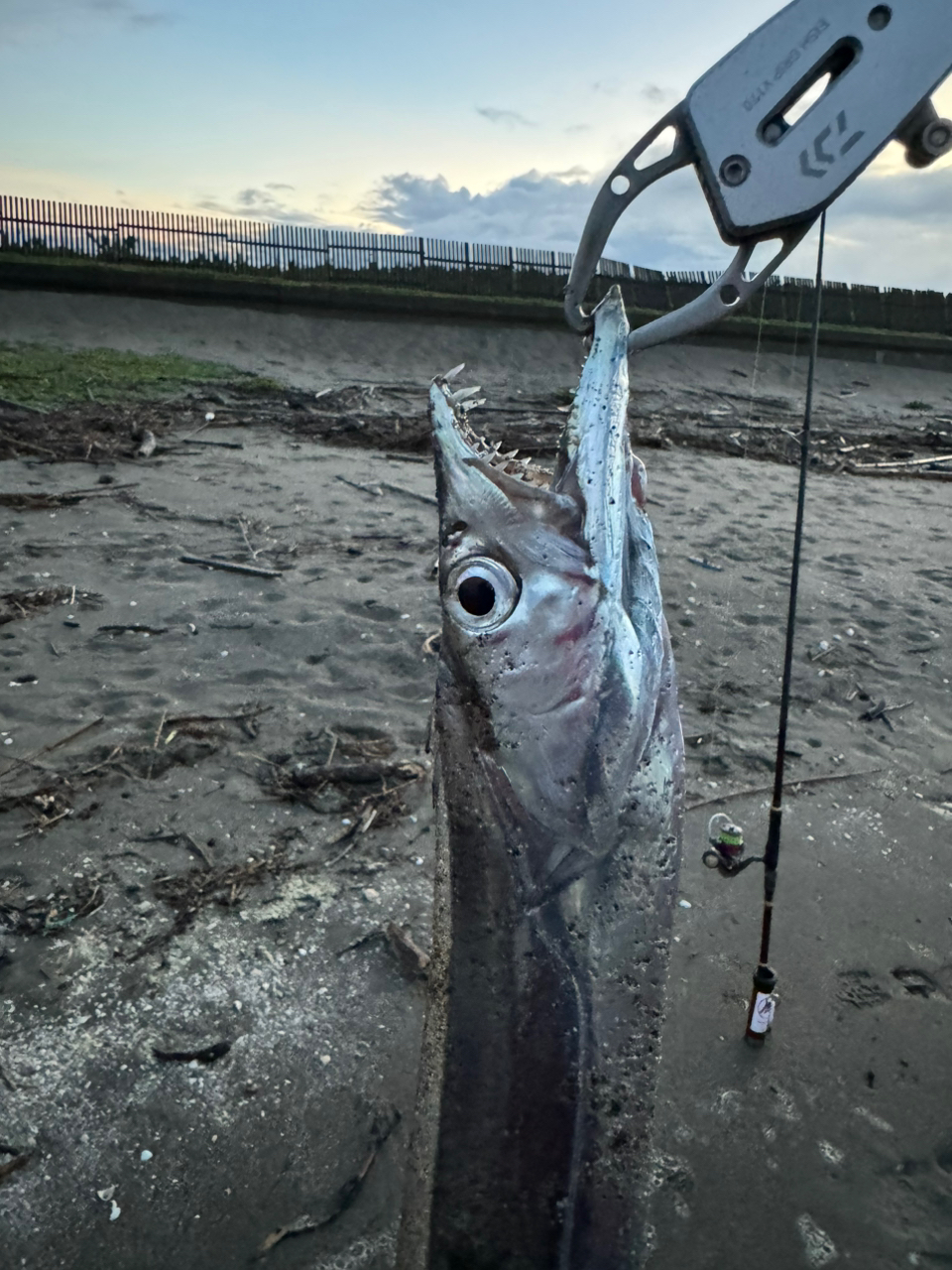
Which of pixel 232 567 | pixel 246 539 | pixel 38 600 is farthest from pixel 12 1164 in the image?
pixel 246 539

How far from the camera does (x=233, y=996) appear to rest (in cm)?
313

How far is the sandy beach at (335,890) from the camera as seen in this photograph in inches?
100

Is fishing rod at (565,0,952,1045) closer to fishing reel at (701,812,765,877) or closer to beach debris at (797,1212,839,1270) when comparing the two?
fishing reel at (701,812,765,877)

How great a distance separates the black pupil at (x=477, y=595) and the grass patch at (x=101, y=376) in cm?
1078

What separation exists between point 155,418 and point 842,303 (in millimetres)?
15130

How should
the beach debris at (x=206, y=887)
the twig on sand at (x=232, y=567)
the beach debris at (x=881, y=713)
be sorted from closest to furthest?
1. the beach debris at (x=206, y=887)
2. the beach debris at (x=881, y=713)
3. the twig on sand at (x=232, y=567)

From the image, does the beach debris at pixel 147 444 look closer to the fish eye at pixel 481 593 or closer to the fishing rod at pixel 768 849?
the fishing rod at pixel 768 849

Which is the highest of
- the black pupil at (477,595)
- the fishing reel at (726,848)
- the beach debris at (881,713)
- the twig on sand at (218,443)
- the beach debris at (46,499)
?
the twig on sand at (218,443)

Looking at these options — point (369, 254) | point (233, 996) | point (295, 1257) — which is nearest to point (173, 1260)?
point (295, 1257)

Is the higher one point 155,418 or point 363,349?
point 363,349

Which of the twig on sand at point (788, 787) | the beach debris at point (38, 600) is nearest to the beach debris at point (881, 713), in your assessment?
the twig on sand at point (788, 787)

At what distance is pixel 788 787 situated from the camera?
437cm

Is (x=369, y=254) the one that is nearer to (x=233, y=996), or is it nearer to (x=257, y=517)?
(x=257, y=517)

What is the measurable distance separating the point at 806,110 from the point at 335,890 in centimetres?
291
